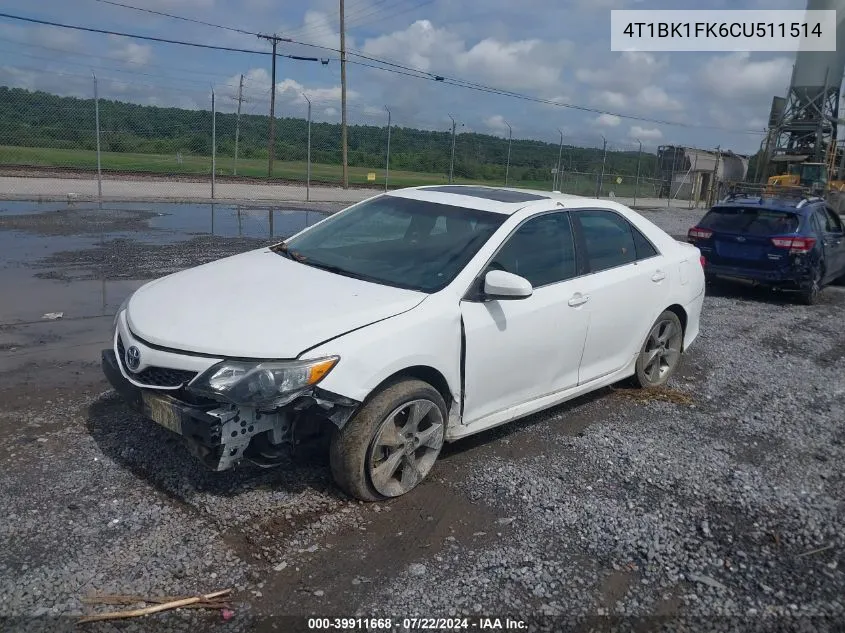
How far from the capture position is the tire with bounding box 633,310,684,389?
5914 mm

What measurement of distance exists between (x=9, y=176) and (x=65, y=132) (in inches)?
86.9

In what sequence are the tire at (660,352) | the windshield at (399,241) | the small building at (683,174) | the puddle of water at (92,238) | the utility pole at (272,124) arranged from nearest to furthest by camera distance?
the windshield at (399,241), the tire at (660,352), the puddle of water at (92,238), the utility pole at (272,124), the small building at (683,174)

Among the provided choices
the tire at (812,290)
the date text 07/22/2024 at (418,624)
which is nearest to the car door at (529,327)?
the date text 07/22/2024 at (418,624)

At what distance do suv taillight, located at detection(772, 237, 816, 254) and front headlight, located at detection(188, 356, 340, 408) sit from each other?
28.8 feet

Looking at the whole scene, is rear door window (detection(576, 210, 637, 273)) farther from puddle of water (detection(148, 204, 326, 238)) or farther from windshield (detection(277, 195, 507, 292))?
puddle of water (detection(148, 204, 326, 238))

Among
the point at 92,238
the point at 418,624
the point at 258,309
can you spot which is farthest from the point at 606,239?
the point at 92,238

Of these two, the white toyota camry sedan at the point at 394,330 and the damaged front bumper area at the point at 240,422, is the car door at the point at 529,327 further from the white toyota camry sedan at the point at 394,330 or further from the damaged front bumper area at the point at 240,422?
the damaged front bumper area at the point at 240,422

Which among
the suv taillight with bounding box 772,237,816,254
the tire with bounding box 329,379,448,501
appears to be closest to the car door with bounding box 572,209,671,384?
the tire with bounding box 329,379,448,501

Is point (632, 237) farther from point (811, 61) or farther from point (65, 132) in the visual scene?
point (811, 61)

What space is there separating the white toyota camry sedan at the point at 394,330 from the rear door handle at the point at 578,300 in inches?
0.6

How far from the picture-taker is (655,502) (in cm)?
411

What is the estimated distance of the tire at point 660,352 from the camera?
19.4 ft

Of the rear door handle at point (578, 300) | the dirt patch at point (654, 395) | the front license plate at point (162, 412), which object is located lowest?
the dirt patch at point (654, 395)

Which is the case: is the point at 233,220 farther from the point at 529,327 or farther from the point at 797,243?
the point at 529,327
